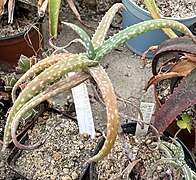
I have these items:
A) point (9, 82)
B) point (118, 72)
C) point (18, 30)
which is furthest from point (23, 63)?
point (118, 72)

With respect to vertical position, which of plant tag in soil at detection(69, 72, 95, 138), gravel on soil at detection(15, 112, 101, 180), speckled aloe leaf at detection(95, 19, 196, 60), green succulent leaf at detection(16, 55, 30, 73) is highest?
speckled aloe leaf at detection(95, 19, 196, 60)

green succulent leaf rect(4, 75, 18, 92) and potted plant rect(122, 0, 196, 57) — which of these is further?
potted plant rect(122, 0, 196, 57)

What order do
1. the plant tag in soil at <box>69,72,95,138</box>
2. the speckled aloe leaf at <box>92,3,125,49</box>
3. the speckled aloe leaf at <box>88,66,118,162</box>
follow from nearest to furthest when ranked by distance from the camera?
the speckled aloe leaf at <box>88,66,118,162</box> < the speckled aloe leaf at <box>92,3,125,49</box> < the plant tag in soil at <box>69,72,95,138</box>

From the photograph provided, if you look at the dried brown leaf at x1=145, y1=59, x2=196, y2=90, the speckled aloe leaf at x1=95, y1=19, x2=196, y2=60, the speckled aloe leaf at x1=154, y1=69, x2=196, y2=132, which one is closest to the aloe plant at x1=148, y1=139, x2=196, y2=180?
the speckled aloe leaf at x1=154, y1=69, x2=196, y2=132

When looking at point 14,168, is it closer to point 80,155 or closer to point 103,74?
point 80,155

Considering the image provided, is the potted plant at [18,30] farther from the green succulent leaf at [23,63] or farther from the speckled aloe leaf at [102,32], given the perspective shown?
the speckled aloe leaf at [102,32]

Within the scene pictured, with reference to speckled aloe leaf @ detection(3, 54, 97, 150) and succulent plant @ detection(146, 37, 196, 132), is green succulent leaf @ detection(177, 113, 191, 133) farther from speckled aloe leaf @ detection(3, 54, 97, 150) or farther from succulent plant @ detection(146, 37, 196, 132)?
speckled aloe leaf @ detection(3, 54, 97, 150)

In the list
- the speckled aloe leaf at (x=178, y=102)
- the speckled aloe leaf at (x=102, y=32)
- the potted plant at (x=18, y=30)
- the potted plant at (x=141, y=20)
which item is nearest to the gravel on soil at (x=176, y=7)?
the potted plant at (x=141, y=20)

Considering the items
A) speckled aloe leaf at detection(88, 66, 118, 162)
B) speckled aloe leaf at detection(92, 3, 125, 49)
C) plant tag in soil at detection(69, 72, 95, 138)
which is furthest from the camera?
plant tag in soil at detection(69, 72, 95, 138)
